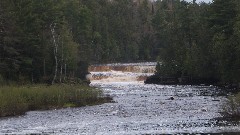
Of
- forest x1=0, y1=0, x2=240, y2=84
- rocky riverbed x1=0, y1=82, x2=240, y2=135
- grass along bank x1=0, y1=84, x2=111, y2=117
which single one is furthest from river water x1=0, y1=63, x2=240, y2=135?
forest x1=0, y1=0, x2=240, y2=84

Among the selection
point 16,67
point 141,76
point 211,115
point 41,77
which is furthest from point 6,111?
point 141,76

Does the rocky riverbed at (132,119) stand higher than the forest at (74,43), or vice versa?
the forest at (74,43)

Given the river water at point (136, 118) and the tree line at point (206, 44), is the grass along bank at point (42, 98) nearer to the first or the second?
the river water at point (136, 118)

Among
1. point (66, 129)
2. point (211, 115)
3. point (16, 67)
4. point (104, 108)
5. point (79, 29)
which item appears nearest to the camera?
point (66, 129)

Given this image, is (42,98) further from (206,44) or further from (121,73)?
(121,73)

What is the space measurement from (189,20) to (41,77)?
42.2 m

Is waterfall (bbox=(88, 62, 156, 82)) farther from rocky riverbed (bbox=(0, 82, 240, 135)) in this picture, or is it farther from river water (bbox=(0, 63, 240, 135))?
rocky riverbed (bbox=(0, 82, 240, 135))

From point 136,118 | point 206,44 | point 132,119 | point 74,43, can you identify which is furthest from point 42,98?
point 206,44

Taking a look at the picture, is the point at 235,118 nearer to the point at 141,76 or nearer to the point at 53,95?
the point at 53,95

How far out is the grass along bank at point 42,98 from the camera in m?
49.1

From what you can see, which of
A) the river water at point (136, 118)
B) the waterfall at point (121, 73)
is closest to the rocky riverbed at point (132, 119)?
the river water at point (136, 118)

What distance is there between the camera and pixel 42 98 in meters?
54.5

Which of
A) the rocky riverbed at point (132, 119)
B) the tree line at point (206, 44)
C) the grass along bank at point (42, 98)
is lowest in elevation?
the rocky riverbed at point (132, 119)

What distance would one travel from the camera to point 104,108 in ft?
179
